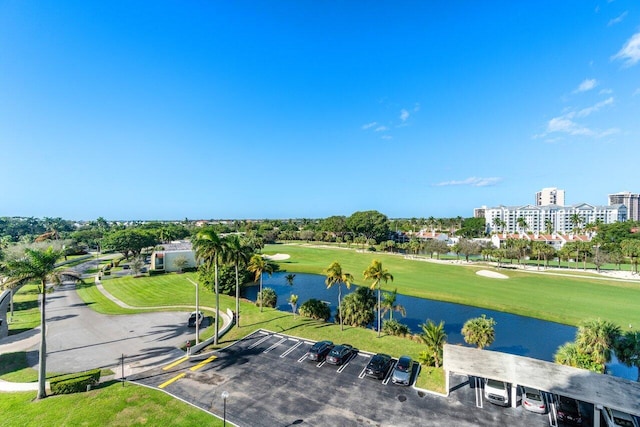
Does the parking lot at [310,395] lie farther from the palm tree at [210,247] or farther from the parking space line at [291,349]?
the palm tree at [210,247]

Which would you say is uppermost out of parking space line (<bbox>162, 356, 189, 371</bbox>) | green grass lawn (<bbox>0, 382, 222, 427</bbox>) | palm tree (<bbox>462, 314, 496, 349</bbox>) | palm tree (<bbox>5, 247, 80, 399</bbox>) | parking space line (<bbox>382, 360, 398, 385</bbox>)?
palm tree (<bbox>5, 247, 80, 399</bbox>)

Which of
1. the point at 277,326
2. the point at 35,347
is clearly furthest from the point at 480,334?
the point at 35,347

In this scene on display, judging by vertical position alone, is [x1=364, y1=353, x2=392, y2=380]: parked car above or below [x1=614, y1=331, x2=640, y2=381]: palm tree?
below

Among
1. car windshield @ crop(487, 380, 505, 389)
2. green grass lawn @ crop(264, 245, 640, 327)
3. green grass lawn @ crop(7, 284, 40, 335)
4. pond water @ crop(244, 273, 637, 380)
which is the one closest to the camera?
car windshield @ crop(487, 380, 505, 389)

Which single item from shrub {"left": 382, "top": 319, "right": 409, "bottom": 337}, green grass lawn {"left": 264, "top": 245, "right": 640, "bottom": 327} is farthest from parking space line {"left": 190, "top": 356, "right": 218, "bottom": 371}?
green grass lawn {"left": 264, "top": 245, "right": 640, "bottom": 327}

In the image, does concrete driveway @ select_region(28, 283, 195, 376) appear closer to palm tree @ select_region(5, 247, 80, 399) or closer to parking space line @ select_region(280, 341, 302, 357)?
palm tree @ select_region(5, 247, 80, 399)

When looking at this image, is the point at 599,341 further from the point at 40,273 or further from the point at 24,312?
the point at 24,312

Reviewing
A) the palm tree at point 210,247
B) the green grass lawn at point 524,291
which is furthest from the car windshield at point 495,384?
the green grass lawn at point 524,291

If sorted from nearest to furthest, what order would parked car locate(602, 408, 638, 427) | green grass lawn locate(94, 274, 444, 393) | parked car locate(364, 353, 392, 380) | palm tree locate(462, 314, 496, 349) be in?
parked car locate(602, 408, 638, 427) → parked car locate(364, 353, 392, 380) → palm tree locate(462, 314, 496, 349) → green grass lawn locate(94, 274, 444, 393)
